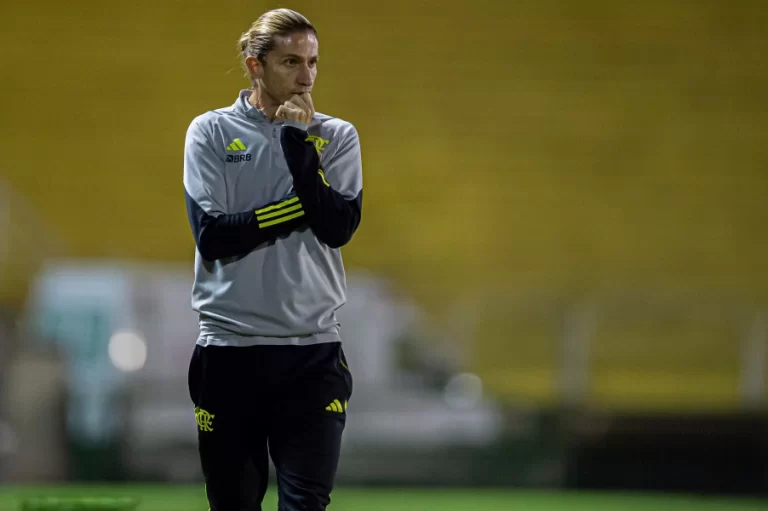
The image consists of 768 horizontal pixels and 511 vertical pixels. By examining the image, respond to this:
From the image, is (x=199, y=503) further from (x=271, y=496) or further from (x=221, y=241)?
(x=221, y=241)

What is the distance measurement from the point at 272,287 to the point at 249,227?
5.0 inches

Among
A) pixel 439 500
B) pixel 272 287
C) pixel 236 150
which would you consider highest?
pixel 236 150

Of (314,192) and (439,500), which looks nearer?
(314,192)

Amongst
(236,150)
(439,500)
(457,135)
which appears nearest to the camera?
(236,150)

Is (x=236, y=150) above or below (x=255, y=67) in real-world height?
below

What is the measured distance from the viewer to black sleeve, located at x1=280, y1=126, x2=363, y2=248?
2090 millimetres

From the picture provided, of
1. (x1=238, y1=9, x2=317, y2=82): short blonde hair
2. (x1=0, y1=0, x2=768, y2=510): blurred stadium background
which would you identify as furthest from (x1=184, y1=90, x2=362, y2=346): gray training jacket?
(x1=0, y1=0, x2=768, y2=510): blurred stadium background

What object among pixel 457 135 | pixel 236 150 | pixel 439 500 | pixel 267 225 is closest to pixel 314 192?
pixel 267 225

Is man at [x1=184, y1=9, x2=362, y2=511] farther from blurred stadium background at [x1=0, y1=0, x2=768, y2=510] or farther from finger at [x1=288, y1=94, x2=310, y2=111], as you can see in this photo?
blurred stadium background at [x1=0, y1=0, x2=768, y2=510]

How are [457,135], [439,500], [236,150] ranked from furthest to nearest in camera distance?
[457,135]
[439,500]
[236,150]

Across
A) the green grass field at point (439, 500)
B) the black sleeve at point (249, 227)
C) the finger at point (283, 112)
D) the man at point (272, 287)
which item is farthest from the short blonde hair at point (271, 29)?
the green grass field at point (439, 500)

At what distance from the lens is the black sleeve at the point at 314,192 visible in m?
2.09

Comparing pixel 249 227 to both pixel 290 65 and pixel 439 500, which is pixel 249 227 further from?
pixel 439 500

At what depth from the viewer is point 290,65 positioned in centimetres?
218
